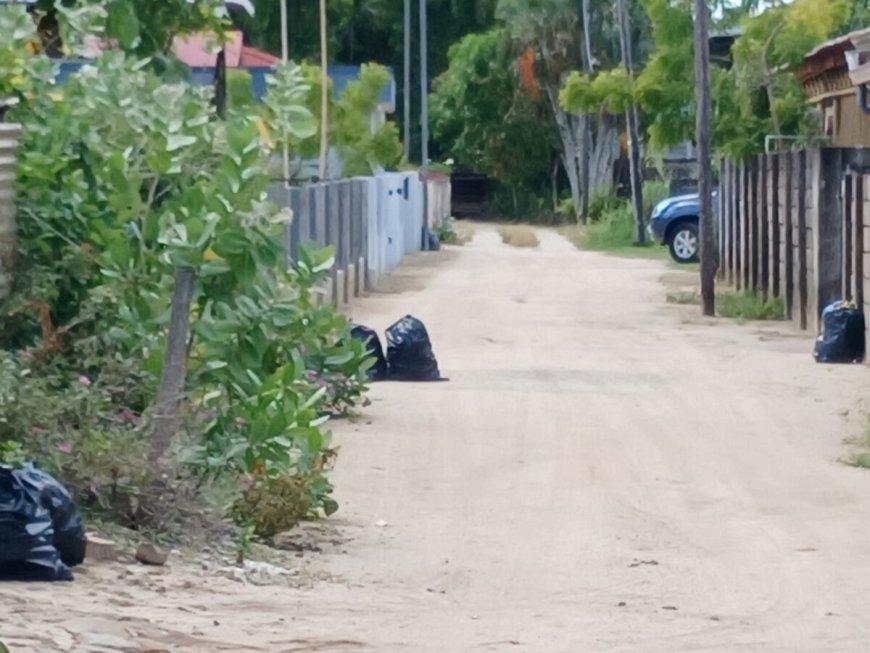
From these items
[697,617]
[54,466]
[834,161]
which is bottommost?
[697,617]

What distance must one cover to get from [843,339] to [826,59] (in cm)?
978

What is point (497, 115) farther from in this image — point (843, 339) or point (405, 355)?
point (405, 355)

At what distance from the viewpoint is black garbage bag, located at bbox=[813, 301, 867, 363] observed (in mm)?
18438

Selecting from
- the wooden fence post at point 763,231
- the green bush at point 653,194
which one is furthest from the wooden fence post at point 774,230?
the green bush at point 653,194

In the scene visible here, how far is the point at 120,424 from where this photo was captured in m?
9.29

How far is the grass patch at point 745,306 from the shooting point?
24.1 metres

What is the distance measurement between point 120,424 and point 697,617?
9.92 ft

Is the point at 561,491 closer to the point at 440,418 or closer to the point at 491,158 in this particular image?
the point at 440,418

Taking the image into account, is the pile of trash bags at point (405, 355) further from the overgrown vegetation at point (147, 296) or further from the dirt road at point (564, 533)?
the overgrown vegetation at point (147, 296)

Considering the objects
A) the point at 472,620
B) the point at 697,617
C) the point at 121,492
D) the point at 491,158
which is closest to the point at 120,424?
the point at 121,492

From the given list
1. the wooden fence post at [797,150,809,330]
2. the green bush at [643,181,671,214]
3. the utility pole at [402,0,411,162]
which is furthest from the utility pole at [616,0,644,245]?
the wooden fence post at [797,150,809,330]

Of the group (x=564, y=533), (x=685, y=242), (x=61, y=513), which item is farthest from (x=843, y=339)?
(x=685, y=242)

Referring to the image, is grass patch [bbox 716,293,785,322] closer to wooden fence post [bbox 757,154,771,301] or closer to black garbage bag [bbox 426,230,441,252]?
wooden fence post [bbox 757,154,771,301]

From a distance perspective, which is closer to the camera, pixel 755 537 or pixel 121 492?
pixel 121 492
